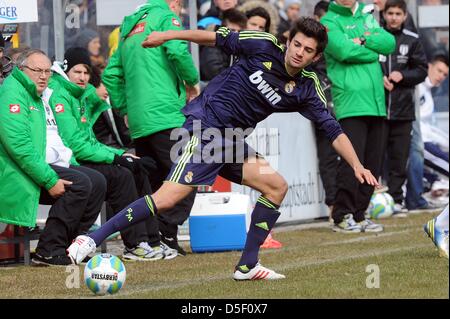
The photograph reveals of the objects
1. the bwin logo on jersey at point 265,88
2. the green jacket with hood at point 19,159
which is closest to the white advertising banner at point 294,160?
the green jacket with hood at point 19,159

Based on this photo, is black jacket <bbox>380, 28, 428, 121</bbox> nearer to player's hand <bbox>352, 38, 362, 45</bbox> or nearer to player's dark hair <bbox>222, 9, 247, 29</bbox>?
player's hand <bbox>352, 38, 362, 45</bbox>

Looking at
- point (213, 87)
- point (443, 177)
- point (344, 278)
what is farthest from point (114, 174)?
point (443, 177)

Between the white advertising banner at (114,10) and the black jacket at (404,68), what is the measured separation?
3470 millimetres

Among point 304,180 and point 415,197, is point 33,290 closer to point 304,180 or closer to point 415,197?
point 304,180

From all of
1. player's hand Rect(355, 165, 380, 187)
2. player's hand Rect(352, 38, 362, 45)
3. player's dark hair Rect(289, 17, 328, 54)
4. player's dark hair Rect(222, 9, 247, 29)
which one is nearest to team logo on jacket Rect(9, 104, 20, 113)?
player's dark hair Rect(289, 17, 328, 54)

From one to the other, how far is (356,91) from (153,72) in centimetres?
309

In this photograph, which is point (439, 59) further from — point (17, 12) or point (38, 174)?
point (38, 174)

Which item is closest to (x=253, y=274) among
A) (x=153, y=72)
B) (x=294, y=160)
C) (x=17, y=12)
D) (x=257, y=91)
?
(x=257, y=91)

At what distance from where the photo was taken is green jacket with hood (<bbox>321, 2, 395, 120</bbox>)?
13766mm

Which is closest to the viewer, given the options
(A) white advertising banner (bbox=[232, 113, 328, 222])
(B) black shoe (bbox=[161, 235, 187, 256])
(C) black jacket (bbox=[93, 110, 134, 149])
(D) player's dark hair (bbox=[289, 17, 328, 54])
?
(D) player's dark hair (bbox=[289, 17, 328, 54])

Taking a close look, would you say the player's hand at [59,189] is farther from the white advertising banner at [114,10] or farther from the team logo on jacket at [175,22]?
the white advertising banner at [114,10]

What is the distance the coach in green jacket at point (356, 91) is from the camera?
13.8 m

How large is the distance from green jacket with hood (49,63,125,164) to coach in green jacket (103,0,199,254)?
1.00 ft

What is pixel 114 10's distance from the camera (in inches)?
528
